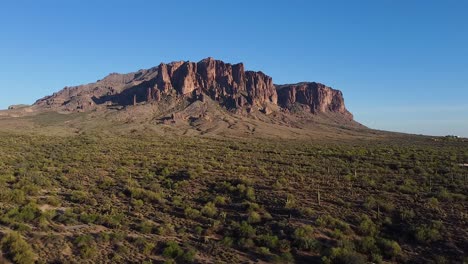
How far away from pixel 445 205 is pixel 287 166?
54.8 ft

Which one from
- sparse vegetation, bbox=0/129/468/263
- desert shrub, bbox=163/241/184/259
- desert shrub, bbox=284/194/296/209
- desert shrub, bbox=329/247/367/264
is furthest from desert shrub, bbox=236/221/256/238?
desert shrub, bbox=284/194/296/209

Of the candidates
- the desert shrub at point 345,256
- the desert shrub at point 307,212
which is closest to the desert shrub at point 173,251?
the desert shrub at point 345,256

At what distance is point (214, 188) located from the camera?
27328 mm

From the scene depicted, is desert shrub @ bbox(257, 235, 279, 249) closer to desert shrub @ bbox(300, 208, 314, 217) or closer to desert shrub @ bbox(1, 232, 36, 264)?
desert shrub @ bbox(300, 208, 314, 217)

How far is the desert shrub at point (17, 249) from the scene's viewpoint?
547 inches

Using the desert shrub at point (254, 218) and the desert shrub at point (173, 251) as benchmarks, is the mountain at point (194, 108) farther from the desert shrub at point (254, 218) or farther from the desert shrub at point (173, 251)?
the desert shrub at point (173, 251)

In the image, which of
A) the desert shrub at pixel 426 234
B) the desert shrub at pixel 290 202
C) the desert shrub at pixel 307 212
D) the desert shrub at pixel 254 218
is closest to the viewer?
the desert shrub at pixel 426 234

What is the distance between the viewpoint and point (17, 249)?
1445cm

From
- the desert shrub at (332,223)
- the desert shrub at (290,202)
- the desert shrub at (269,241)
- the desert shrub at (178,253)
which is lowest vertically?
the desert shrub at (178,253)

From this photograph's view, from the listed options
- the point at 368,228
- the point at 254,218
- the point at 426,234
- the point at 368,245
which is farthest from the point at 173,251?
the point at 426,234

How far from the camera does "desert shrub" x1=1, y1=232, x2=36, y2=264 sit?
547 inches

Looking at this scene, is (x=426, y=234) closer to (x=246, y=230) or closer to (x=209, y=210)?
(x=246, y=230)

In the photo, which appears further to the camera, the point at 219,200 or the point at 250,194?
the point at 250,194

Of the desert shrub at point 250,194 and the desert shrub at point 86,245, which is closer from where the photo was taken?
the desert shrub at point 86,245
